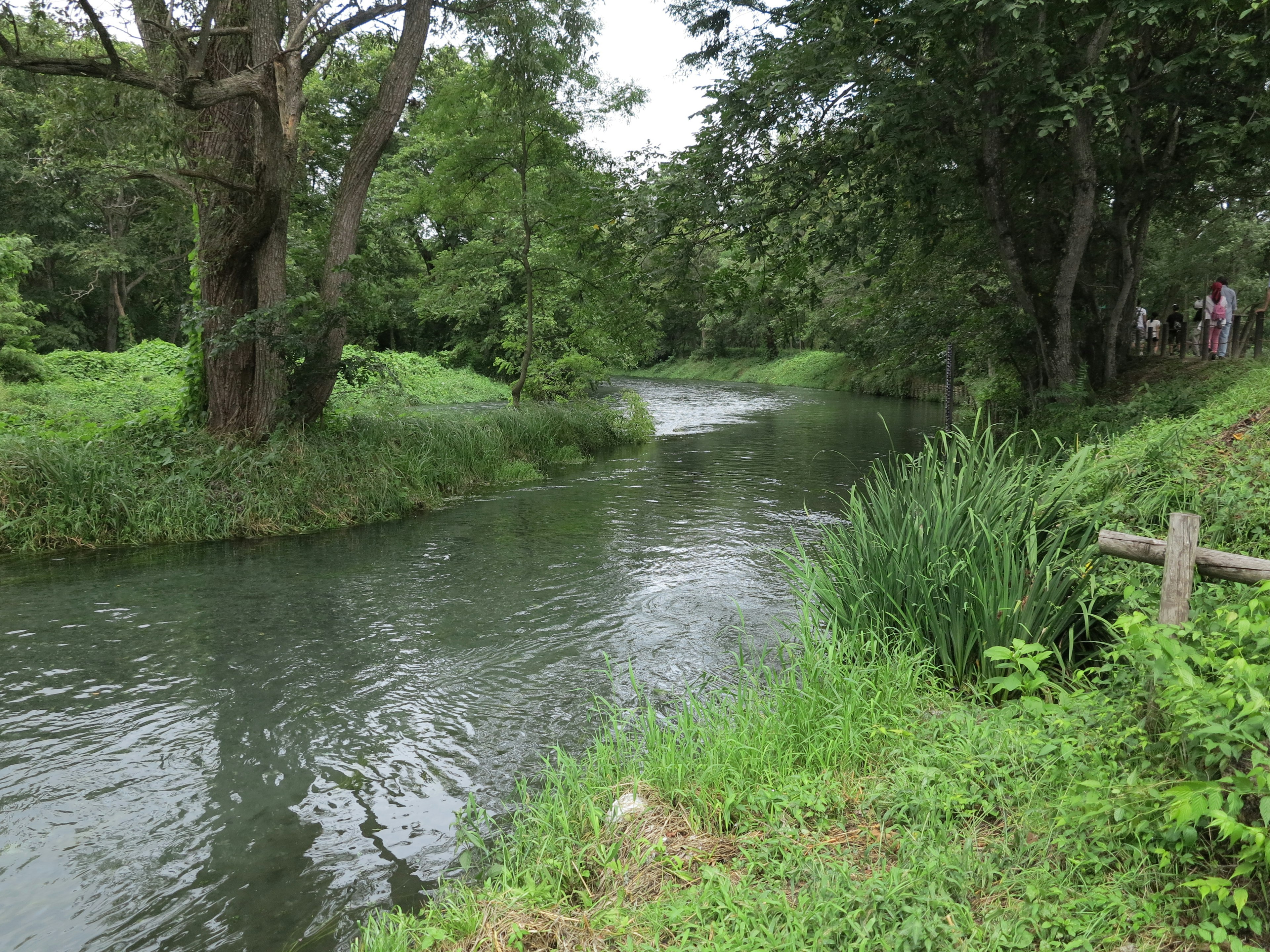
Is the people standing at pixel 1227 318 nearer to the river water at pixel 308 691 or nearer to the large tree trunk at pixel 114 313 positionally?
the river water at pixel 308 691

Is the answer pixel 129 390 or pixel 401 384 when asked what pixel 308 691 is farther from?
pixel 129 390

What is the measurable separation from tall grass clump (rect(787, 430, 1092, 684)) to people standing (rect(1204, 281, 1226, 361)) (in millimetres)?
10857

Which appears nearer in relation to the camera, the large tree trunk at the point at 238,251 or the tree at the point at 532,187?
the large tree trunk at the point at 238,251

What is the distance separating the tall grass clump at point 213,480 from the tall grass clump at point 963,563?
7444 mm

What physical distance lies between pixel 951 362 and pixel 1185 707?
39.1 feet

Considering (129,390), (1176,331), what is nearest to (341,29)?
(129,390)

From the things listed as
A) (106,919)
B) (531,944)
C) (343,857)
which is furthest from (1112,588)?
(106,919)

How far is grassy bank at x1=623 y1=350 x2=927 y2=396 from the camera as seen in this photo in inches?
1412

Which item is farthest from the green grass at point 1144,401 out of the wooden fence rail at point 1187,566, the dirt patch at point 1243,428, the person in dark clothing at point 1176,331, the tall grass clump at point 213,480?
the tall grass clump at point 213,480

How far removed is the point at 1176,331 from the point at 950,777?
16.2 metres

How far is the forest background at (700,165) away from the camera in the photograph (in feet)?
30.5

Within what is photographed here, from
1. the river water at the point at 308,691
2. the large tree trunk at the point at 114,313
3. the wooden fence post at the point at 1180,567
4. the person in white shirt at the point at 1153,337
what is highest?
the large tree trunk at the point at 114,313

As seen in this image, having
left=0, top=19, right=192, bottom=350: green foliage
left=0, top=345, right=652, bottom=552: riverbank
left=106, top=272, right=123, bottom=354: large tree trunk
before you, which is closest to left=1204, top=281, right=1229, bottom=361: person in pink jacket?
left=0, top=345, right=652, bottom=552: riverbank

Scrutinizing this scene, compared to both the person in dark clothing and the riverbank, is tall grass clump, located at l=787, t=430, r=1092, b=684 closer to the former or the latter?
the riverbank
